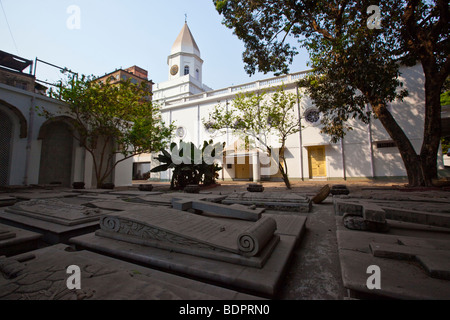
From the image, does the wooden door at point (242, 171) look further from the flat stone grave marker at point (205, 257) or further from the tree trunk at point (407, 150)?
the flat stone grave marker at point (205, 257)

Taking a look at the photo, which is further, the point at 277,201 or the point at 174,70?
the point at 174,70

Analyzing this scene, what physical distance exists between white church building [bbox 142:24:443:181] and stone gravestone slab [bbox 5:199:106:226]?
8.62 meters

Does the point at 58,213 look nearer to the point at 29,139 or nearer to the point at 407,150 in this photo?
the point at 29,139

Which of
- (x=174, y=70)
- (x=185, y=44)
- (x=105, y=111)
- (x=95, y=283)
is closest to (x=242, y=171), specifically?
(x=105, y=111)

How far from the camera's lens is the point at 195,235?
200 cm

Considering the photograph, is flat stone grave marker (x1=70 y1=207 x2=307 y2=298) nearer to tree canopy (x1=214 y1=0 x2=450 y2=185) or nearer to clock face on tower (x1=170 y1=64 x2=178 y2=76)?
tree canopy (x1=214 y1=0 x2=450 y2=185)

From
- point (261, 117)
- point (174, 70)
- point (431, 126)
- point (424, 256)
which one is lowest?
point (424, 256)

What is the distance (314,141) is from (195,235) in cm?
1536

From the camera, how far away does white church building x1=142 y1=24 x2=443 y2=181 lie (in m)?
13.2

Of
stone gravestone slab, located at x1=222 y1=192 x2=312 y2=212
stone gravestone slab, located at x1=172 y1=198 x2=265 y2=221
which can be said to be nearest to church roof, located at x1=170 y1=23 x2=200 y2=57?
stone gravestone slab, located at x1=222 y1=192 x2=312 y2=212

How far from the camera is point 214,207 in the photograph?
3.43 metres

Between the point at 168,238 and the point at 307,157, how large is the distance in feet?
50.9

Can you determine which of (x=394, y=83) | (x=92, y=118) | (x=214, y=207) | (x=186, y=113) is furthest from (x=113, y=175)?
(x=394, y=83)
